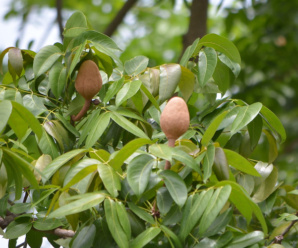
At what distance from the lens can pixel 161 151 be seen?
0.98m

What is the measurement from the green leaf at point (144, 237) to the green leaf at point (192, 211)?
0.04m

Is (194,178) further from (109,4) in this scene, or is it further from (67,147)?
(109,4)

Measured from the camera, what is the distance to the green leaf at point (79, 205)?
88 centimetres

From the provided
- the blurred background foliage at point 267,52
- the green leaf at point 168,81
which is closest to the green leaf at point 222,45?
the green leaf at point 168,81

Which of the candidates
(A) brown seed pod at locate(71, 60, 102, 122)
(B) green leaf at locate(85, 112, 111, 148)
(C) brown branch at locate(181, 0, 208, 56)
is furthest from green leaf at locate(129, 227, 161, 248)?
(C) brown branch at locate(181, 0, 208, 56)

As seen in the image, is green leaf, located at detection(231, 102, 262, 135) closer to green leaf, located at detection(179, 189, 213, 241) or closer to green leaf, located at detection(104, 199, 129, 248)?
green leaf, located at detection(179, 189, 213, 241)

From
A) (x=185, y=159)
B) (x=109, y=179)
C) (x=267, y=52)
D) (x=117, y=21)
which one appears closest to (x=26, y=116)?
(x=109, y=179)

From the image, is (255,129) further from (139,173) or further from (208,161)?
(139,173)

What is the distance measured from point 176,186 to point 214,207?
7 centimetres

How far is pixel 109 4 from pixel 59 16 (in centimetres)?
211

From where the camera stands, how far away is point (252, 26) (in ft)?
13.3

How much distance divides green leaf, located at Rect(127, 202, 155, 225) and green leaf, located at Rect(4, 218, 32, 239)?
9.8 inches

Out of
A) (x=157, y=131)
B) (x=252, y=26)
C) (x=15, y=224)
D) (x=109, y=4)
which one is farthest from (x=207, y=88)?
(x=109, y=4)

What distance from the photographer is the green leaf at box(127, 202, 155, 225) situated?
979 mm
